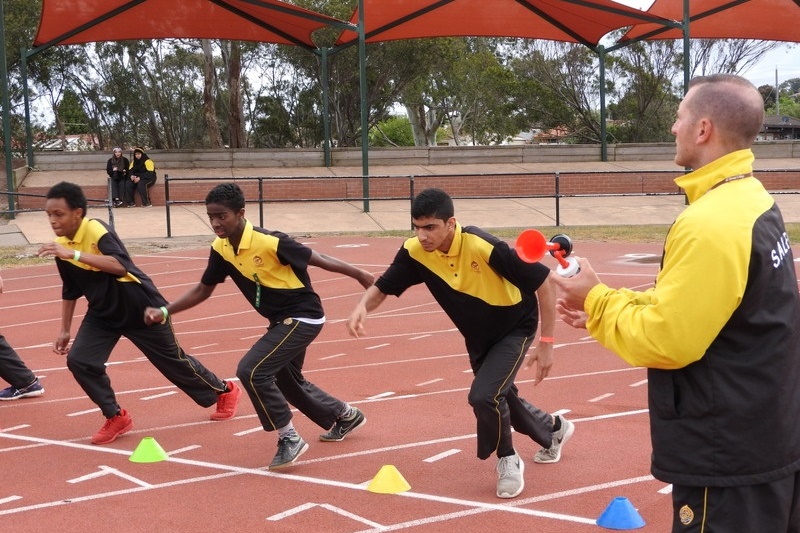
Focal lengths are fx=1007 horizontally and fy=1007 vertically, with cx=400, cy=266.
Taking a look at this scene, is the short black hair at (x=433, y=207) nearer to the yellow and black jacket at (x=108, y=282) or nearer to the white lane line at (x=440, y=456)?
the white lane line at (x=440, y=456)

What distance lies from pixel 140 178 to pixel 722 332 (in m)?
22.2

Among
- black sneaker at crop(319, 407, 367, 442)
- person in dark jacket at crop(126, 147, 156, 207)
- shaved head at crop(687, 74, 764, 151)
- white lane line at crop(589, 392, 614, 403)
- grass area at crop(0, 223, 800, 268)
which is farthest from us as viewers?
person in dark jacket at crop(126, 147, 156, 207)

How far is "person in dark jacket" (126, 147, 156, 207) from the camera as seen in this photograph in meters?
23.6

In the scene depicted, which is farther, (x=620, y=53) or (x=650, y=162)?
(x=620, y=53)

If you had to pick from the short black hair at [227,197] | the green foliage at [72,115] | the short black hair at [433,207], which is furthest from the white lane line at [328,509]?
the green foliage at [72,115]

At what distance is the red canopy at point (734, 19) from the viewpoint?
88.9 feet

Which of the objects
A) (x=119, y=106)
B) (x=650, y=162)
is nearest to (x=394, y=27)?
(x=650, y=162)

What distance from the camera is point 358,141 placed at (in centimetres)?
3662

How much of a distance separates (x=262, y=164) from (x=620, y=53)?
53.1 feet

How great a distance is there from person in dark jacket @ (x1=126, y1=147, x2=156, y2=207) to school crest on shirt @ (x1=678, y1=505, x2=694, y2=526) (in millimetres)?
21808

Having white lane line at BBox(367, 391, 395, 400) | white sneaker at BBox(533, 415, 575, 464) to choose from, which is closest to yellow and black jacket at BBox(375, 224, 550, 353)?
white sneaker at BBox(533, 415, 575, 464)

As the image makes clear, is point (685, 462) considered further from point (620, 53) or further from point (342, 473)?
point (620, 53)

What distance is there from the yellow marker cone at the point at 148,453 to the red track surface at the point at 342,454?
11 centimetres

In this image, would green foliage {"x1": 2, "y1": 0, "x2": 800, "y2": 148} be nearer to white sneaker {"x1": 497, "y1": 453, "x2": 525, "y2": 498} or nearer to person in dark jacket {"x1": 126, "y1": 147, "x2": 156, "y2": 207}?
person in dark jacket {"x1": 126, "y1": 147, "x2": 156, "y2": 207}
